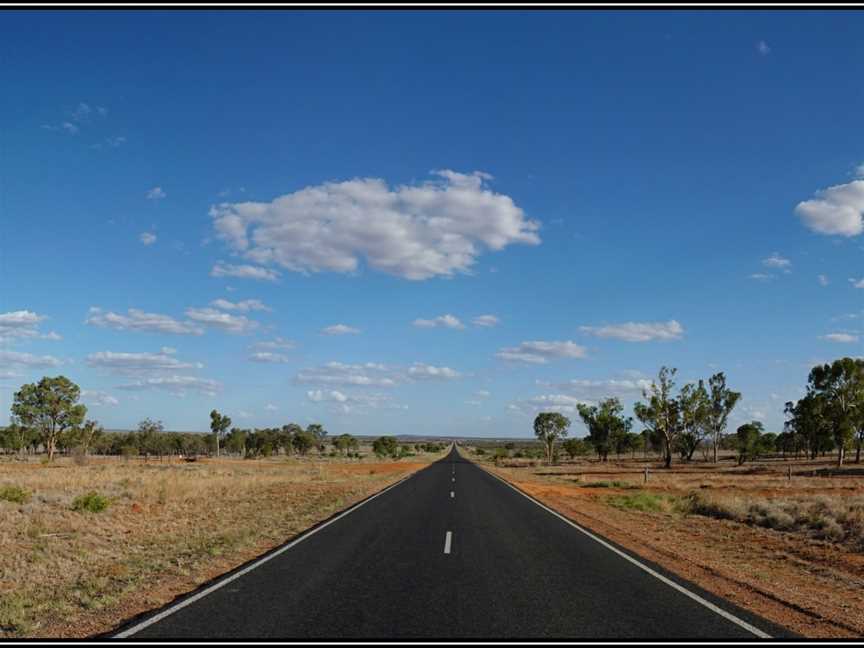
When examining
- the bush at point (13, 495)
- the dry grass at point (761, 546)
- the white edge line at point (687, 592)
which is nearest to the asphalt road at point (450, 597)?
the white edge line at point (687, 592)

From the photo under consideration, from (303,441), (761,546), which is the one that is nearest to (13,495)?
(761,546)

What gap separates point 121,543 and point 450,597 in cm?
1008

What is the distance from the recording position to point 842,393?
212 feet

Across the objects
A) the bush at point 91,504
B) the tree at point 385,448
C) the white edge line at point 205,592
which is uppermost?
the white edge line at point 205,592

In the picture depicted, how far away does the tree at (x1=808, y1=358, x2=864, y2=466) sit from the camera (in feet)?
205

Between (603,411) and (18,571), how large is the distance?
79699 millimetres

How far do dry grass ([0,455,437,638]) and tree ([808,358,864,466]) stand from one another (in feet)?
188

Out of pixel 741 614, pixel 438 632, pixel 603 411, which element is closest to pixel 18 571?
pixel 438 632

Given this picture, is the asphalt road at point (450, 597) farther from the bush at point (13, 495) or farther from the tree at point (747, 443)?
the tree at point (747, 443)

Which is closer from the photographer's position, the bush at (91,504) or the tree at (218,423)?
the bush at (91,504)

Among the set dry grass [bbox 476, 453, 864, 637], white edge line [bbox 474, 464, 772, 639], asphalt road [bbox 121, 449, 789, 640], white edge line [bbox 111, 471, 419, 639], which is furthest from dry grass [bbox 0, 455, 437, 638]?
dry grass [bbox 476, 453, 864, 637]

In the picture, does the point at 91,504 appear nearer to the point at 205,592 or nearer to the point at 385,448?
the point at 205,592

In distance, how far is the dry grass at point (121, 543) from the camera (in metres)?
8.28

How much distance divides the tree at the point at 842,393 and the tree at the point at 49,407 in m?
89.2
